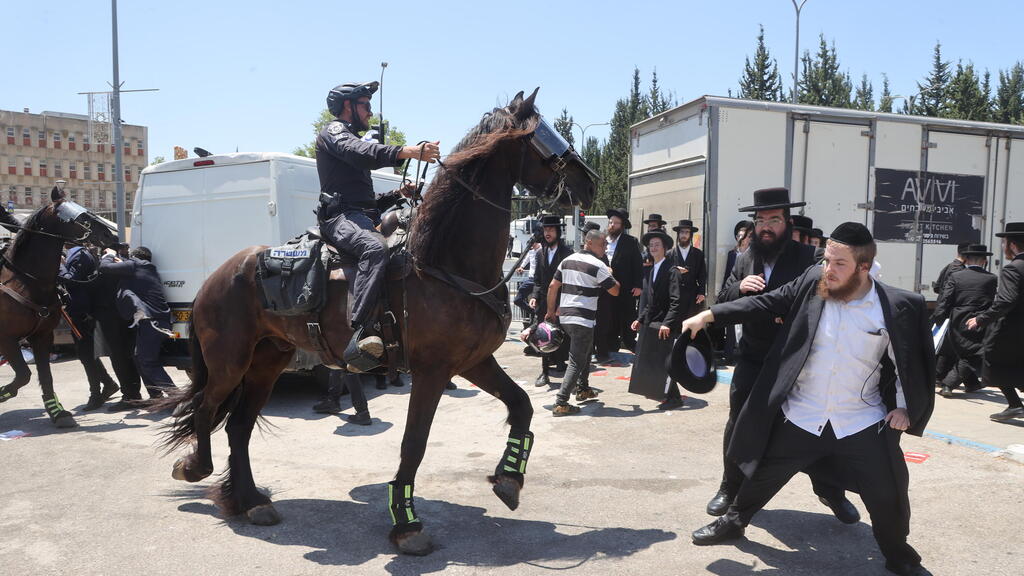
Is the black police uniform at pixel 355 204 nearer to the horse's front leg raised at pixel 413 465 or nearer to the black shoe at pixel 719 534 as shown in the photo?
the horse's front leg raised at pixel 413 465

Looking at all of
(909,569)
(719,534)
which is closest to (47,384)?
(719,534)

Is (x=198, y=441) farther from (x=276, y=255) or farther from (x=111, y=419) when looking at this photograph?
(x=111, y=419)

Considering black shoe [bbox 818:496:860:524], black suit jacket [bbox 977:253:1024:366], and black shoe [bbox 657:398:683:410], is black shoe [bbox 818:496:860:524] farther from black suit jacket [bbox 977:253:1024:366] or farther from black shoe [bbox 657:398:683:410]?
black suit jacket [bbox 977:253:1024:366]

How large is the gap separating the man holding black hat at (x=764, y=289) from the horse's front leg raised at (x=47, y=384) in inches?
263

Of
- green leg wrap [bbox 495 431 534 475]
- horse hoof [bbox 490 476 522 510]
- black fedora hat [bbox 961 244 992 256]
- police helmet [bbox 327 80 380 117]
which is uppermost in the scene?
police helmet [bbox 327 80 380 117]

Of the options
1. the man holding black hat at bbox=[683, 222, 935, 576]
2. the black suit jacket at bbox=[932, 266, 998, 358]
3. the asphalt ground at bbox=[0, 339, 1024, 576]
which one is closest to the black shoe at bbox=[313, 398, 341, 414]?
the asphalt ground at bbox=[0, 339, 1024, 576]

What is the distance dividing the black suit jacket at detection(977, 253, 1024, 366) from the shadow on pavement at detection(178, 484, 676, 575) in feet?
16.7

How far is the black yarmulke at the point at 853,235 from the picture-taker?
3512mm

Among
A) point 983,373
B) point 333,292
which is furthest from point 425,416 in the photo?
point 983,373

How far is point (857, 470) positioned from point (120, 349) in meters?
8.24

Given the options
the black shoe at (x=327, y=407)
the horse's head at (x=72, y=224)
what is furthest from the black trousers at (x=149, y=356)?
the black shoe at (x=327, y=407)

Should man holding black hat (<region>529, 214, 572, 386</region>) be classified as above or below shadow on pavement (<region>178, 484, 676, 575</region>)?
above

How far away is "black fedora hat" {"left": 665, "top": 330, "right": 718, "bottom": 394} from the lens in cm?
408

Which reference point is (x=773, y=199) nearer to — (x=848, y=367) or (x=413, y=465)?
(x=848, y=367)
